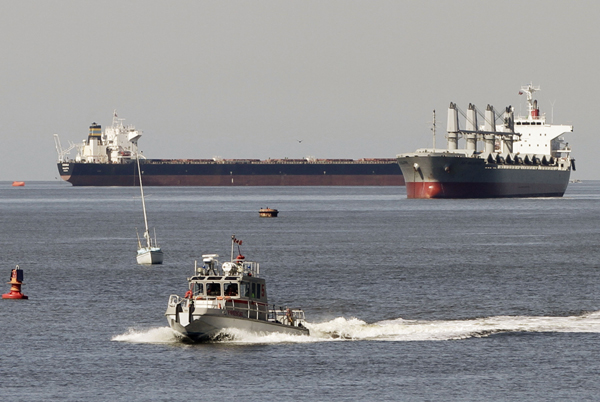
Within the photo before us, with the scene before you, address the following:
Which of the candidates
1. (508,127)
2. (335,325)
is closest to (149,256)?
(335,325)

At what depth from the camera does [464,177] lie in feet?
522

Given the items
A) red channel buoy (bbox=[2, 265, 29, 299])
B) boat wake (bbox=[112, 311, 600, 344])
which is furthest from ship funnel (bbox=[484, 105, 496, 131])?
red channel buoy (bbox=[2, 265, 29, 299])

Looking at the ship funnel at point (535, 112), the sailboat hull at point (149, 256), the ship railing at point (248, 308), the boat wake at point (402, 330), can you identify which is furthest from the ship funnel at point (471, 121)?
the ship railing at point (248, 308)

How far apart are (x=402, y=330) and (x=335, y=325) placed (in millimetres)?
2990

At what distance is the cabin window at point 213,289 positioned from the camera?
123 feet

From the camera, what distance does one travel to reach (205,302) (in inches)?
1464

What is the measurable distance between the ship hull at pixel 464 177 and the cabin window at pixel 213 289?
117565 mm

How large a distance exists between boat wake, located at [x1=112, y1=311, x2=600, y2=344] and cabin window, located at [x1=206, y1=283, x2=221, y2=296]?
1654mm

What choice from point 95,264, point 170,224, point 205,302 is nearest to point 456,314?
point 205,302

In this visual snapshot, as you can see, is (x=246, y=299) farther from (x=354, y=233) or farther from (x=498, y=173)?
(x=498, y=173)

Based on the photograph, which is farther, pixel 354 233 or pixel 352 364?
pixel 354 233

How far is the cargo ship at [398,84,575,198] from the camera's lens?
158 m

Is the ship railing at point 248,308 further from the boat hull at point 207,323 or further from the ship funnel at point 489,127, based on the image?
the ship funnel at point 489,127

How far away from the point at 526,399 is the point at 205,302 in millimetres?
12423
